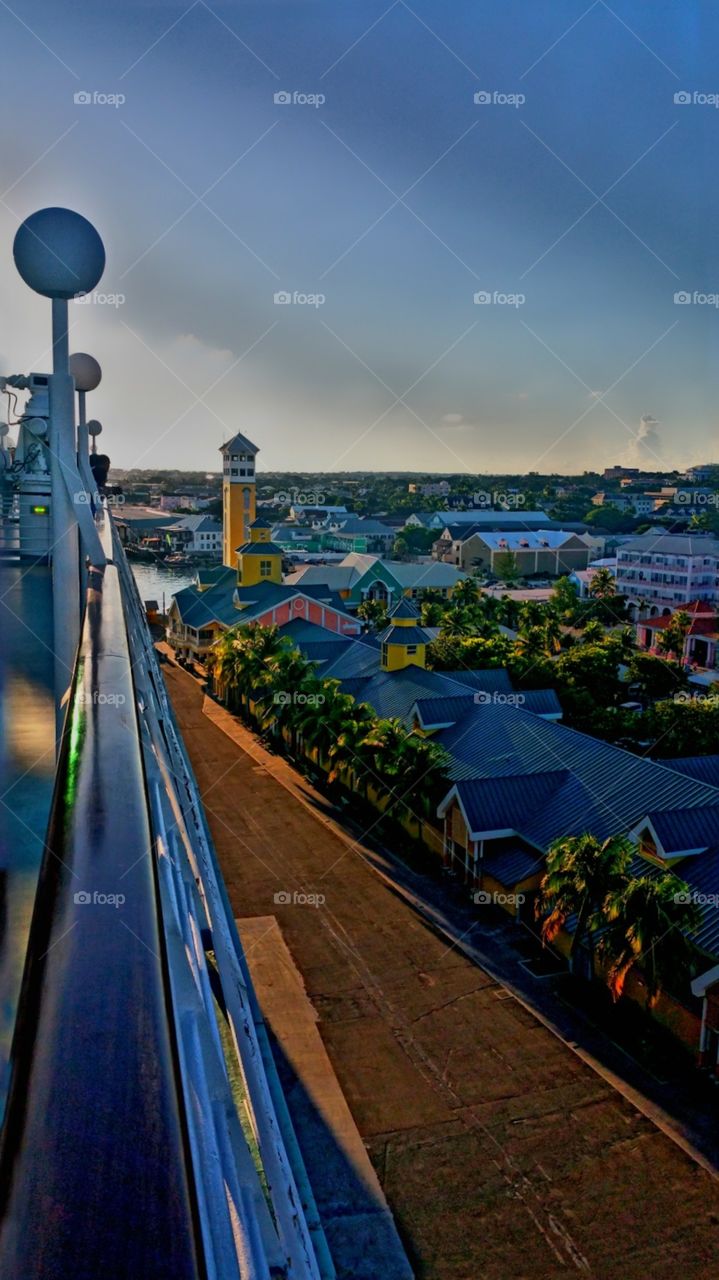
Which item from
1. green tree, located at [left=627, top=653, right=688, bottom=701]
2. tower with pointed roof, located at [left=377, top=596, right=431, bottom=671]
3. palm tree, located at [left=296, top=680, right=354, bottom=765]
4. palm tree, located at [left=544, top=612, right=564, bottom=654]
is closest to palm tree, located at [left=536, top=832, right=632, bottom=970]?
palm tree, located at [left=296, top=680, right=354, bottom=765]

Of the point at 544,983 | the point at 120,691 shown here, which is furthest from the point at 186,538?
the point at 120,691

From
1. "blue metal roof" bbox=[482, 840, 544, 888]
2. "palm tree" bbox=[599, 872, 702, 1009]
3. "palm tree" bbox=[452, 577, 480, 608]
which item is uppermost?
"palm tree" bbox=[452, 577, 480, 608]

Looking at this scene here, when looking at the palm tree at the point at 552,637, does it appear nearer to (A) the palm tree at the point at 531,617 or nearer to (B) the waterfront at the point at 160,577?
(A) the palm tree at the point at 531,617

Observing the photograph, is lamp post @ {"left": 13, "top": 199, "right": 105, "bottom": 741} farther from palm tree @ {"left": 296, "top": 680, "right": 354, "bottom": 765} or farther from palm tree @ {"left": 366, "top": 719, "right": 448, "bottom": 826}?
palm tree @ {"left": 296, "top": 680, "right": 354, "bottom": 765}

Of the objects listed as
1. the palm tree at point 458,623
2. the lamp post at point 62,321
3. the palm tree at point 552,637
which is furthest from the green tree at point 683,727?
the lamp post at point 62,321

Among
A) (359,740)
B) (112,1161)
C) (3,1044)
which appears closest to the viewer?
(112,1161)

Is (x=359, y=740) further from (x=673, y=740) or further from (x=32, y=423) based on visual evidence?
(x=32, y=423)
